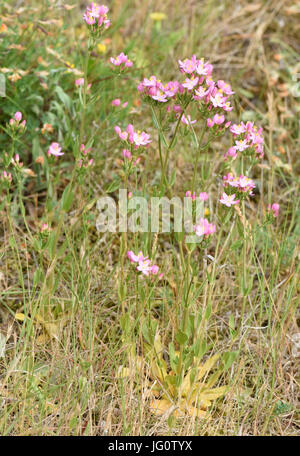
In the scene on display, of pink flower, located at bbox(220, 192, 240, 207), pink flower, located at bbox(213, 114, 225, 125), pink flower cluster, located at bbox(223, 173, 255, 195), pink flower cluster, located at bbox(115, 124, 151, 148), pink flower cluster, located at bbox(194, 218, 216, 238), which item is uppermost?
pink flower, located at bbox(213, 114, 225, 125)

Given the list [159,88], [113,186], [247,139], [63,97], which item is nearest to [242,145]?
[247,139]

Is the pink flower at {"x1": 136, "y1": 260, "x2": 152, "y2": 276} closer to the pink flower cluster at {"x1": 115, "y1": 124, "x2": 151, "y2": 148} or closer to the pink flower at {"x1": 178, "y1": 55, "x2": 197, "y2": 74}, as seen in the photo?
the pink flower cluster at {"x1": 115, "y1": 124, "x2": 151, "y2": 148}

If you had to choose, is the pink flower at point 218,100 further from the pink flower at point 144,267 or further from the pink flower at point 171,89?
the pink flower at point 144,267

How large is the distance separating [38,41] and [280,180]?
161cm

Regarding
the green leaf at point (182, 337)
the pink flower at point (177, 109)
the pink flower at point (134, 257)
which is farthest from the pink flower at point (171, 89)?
the green leaf at point (182, 337)

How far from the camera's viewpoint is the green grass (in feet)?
6.63

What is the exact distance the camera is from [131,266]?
77.0 inches

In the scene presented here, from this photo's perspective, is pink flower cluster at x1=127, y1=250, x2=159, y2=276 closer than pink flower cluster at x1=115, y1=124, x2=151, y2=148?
Yes

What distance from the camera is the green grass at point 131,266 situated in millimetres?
2020

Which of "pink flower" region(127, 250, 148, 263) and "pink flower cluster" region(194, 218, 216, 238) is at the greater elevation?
"pink flower cluster" region(194, 218, 216, 238)

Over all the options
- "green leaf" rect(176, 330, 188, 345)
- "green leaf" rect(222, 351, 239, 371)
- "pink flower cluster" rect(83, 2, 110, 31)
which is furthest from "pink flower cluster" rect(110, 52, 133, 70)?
"green leaf" rect(222, 351, 239, 371)

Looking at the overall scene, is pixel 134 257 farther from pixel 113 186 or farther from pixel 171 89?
pixel 171 89

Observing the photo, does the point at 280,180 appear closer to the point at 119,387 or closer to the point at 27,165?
the point at 27,165
